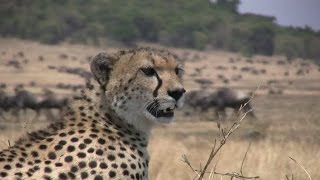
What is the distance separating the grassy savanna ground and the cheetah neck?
33cm

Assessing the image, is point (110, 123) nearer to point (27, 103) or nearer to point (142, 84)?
point (142, 84)

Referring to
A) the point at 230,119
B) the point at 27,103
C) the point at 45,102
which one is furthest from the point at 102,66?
the point at 27,103

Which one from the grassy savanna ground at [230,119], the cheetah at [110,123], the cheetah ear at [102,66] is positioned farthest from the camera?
the grassy savanna ground at [230,119]

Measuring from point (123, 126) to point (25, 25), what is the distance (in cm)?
5245

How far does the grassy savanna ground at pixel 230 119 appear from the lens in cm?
777

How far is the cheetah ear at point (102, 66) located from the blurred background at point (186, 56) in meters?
5.91

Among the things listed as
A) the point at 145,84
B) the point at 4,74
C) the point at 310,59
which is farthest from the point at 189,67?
the point at 145,84

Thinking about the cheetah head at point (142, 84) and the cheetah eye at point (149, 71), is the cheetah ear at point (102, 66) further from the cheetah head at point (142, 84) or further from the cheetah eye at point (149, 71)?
the cheetah eye at point (149, 71)

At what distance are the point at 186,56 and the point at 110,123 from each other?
50.3 meters

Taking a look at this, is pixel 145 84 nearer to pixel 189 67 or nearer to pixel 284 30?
pixel 189 67

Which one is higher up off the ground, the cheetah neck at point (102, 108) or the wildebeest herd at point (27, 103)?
the cheetah neck at point (102, 108)

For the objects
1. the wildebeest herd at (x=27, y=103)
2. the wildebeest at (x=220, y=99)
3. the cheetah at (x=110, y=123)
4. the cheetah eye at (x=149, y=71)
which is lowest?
the wildebeest herd at (x=27, y=103)

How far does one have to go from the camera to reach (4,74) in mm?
38406

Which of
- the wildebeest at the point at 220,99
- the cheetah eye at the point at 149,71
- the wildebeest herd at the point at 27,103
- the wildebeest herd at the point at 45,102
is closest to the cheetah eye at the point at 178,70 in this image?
the cheetah eye at the point at 149,71
